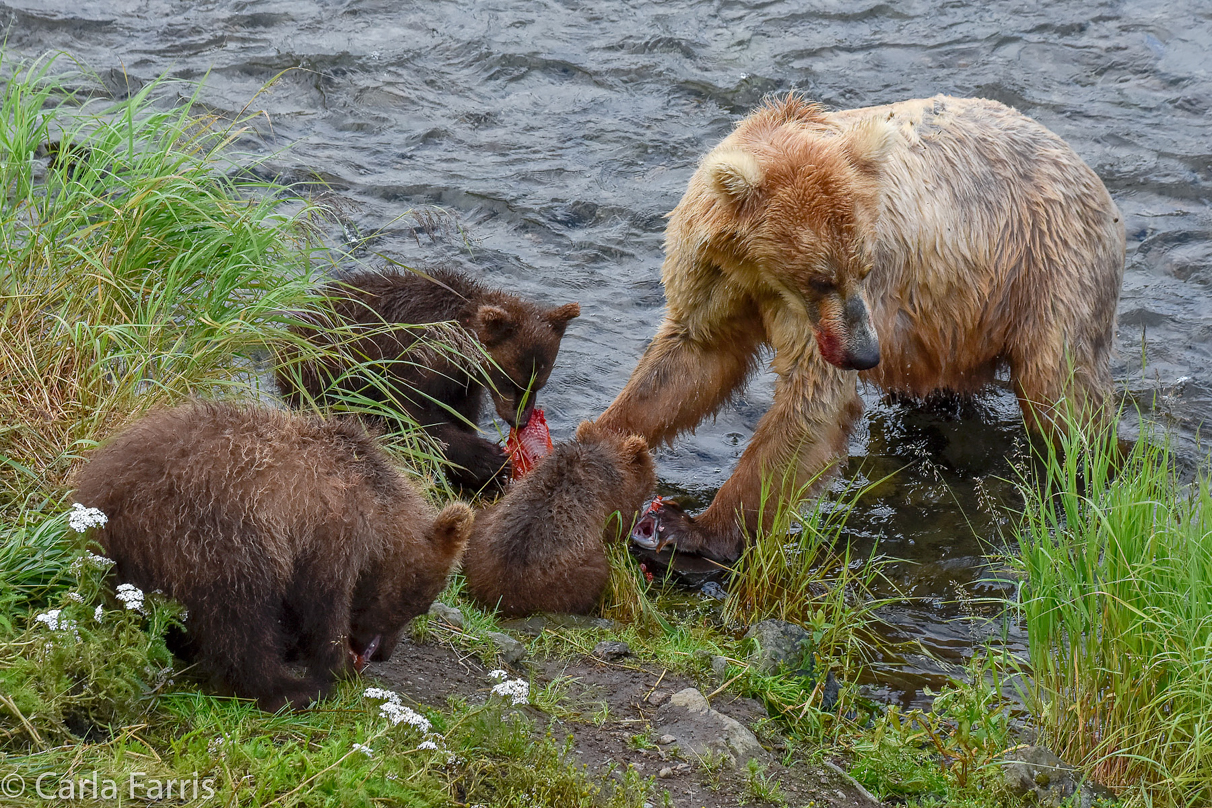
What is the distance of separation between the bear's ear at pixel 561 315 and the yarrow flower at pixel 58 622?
355cm

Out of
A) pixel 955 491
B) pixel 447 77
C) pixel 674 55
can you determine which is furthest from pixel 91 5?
pixel 955 491

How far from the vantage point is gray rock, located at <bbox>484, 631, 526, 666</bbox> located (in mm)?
4443

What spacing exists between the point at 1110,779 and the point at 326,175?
6.83 metres

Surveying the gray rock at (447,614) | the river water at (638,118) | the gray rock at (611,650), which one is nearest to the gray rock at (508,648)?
the gray rock at (447,614)

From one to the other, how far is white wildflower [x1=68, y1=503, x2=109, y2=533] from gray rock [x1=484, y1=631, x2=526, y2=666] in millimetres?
1580

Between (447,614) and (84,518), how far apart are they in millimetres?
1725

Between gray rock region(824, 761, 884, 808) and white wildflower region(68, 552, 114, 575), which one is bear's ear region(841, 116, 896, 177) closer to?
gray rock region(824, 761, 884, 808)

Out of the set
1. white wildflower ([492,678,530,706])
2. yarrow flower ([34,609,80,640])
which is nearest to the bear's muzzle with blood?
white wildflower ([492,678,530,706])

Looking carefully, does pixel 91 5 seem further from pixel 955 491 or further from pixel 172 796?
pixel 172 796

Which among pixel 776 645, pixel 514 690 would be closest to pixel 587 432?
pixel 776 645

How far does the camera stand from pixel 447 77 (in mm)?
10508

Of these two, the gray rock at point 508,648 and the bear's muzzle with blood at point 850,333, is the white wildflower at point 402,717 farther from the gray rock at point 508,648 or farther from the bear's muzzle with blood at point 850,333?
the bear's muzzle with blood at point 850,333

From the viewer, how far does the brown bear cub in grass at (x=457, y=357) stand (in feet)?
19.9

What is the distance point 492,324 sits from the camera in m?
6.29
